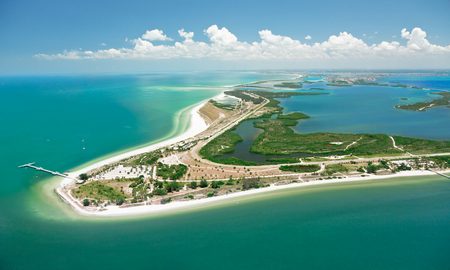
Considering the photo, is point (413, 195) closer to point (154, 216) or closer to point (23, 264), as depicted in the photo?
point (154, 216)

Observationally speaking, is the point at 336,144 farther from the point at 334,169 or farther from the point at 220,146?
the point at 220,146

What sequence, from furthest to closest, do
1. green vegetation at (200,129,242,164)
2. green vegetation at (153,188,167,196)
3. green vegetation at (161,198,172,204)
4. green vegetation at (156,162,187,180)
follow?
green vegetation at (200,129,242,164)
green vegetation at (156,162,187,180)
green vegetation at (153,188,167,196)
green vegetation at (161,198,172,204)

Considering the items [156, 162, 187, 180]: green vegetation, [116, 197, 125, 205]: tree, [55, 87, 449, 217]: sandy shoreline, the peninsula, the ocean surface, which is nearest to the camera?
the ocean surface

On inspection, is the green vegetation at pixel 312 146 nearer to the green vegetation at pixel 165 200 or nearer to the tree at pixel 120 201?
→ the green vegetation at pixel 165 200

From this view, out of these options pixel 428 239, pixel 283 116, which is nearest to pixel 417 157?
pixel 428 239

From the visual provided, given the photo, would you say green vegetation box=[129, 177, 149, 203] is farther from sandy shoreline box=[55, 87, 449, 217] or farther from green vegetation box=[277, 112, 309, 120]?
green vegetation box=[277, 112, 309, 120]

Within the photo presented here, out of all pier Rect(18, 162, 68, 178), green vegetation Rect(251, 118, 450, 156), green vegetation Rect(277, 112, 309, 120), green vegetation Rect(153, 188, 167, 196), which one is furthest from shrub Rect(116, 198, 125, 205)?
green vegetation Rect(277, 112, 309, 120)
